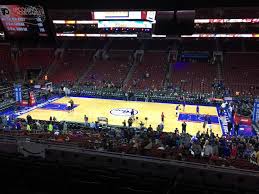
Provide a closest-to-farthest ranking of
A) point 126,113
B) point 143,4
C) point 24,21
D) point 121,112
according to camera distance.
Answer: point 143,4, point 24,21, point 126,113, point 121,112

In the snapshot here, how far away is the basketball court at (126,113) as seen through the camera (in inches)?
888

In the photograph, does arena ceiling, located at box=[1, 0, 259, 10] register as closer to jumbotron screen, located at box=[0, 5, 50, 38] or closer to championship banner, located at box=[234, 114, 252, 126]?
jumbotron screen, located at box=[0, 5, 50, 38]

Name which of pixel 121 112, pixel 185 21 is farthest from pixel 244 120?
pixel 185 21

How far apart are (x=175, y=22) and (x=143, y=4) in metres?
0.83

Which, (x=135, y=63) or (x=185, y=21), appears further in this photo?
(x=135, y=63)

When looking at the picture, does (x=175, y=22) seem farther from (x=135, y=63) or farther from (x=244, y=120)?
(x=135, y=63)

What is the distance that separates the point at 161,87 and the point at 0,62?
83.5 feet

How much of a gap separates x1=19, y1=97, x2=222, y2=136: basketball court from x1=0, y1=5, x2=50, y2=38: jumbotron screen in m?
14.4

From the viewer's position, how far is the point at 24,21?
792 centimetres

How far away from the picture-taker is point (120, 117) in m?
24.1

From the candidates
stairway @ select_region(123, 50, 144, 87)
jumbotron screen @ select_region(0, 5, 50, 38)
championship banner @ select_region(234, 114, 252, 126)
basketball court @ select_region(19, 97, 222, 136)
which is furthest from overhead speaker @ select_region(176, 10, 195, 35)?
stairway @ select_region(123, 50, 144, 87)

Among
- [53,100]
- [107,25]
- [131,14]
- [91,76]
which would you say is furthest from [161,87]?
[131,14]

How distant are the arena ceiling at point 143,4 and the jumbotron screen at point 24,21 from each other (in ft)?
1.40

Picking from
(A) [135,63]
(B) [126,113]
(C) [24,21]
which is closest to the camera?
(C) [24,21]
